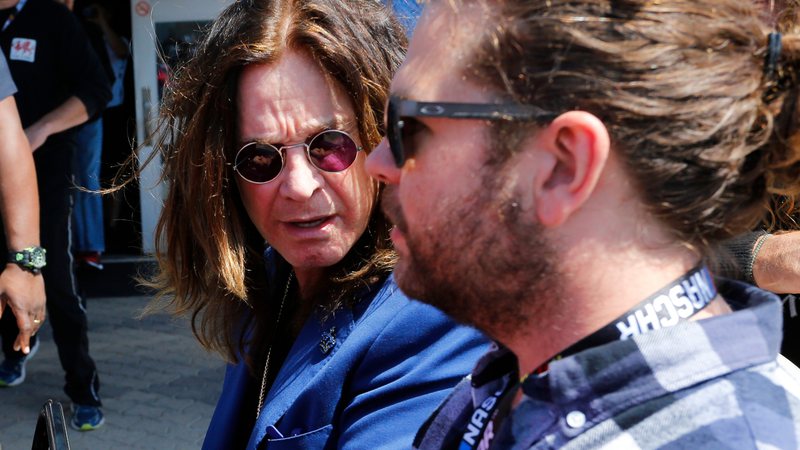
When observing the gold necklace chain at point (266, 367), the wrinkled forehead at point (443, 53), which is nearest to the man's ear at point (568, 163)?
the wrinkled forehead at point (443, 53)

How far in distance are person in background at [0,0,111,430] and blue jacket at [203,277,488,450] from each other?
3.11 m

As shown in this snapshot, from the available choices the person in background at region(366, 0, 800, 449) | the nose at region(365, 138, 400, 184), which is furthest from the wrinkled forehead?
the nose at region(365, 138, 400, 184)

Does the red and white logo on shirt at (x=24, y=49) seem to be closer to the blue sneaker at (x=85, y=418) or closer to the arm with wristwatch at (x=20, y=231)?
the arm with wristwatch at (x=20, y=231)

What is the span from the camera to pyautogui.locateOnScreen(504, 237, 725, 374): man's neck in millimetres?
1015

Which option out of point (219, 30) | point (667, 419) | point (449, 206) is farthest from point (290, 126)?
point (667, 419)

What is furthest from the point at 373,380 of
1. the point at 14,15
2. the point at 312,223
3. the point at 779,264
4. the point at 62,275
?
the point at 14,15

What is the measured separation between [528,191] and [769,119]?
30 centimetres

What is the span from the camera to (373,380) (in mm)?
1646

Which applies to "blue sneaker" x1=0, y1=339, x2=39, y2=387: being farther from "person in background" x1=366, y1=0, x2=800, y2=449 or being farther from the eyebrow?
"person in background" x1=366, y1=0, x2=800, y2=449

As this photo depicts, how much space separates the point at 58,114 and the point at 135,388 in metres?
1.79

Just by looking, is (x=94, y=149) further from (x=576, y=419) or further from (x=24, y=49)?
(x=576, y=419)

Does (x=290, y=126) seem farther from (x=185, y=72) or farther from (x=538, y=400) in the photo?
(x=538, y=400)

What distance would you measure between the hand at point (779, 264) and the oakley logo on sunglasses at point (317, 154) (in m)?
1.11

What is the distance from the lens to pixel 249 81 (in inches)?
74.1
